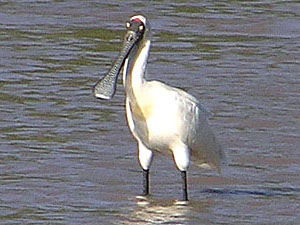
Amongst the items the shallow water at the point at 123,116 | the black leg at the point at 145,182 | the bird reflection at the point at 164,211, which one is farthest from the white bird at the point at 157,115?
the shallow water at the point at 123,116

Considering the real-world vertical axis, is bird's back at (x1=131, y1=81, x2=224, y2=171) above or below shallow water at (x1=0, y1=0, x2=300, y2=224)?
above

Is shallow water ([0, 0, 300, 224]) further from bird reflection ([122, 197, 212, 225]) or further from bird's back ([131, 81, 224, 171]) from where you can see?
bird's back ([131, 81, 224, 171])

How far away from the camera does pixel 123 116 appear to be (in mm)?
11734

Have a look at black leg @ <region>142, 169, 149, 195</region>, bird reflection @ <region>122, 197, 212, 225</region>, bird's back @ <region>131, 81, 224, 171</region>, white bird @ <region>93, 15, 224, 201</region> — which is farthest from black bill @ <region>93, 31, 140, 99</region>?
bird reflection @ <region>122, 197, 212, 225</region>

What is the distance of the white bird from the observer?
363 inches

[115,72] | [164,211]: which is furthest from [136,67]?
[164,211]

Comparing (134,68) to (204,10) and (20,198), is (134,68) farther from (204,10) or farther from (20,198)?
(204,10)

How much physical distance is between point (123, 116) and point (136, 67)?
95.8 inches

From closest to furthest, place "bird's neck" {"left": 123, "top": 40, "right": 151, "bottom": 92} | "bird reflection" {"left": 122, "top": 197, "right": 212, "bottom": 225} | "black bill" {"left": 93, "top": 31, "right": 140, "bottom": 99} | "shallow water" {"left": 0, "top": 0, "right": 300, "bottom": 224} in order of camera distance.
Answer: "bird reflection" {"left": 122, "top": 197, "right": 212, "bottom": 225}, "shallow water" {"left": 0, "top": 0, "right": 300, "bottom": 224}, "bird's neck" {"left": 123, "top": 40, "right": 151, "bottom": 92}, "black bill" {"left": 93, "top": 31, "right": 140, "bottom": 99}

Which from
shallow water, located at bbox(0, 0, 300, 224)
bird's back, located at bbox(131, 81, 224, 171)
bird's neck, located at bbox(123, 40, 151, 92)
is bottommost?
shallow water, located at bbox(0, 0, 300, 224)

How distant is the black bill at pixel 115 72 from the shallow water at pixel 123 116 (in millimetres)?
652

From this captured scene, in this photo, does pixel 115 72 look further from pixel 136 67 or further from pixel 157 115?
pixel 157 115

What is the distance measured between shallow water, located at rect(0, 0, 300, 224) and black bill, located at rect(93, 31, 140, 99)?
652 mm

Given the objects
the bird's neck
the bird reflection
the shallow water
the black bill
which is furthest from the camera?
the black bill
